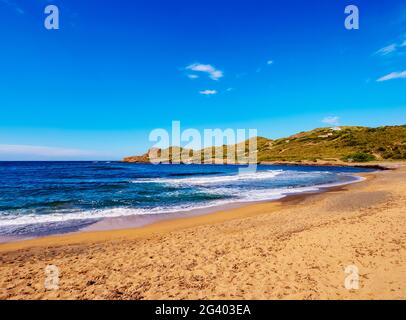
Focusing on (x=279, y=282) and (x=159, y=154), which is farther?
(x=159, y=154)

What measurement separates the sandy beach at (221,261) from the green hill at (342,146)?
8555 cm

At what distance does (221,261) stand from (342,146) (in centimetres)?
12096

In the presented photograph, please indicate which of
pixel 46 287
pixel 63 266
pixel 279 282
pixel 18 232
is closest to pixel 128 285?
pixel 46 287

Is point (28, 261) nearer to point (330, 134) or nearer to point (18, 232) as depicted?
point (18, 232)

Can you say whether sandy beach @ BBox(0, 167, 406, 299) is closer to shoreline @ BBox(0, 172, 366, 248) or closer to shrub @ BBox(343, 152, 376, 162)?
shoreline @ BBox(0, 172, 366, 248)

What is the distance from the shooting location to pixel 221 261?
8.02 m

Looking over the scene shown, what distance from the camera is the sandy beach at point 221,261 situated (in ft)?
20.3

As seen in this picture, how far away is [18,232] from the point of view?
1220 cm

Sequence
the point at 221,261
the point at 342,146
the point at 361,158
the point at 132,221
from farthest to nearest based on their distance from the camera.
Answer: the point at 342,146, the point at 361,158, the point at 132,221, the point at 221,261

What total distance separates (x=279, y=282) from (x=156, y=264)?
361 centimetres

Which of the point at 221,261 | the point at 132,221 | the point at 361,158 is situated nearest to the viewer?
the point at 221,261

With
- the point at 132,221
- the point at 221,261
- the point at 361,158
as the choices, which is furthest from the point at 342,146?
the point at 221,261

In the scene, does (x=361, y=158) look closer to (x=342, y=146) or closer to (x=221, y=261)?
(x=342, y=146)
